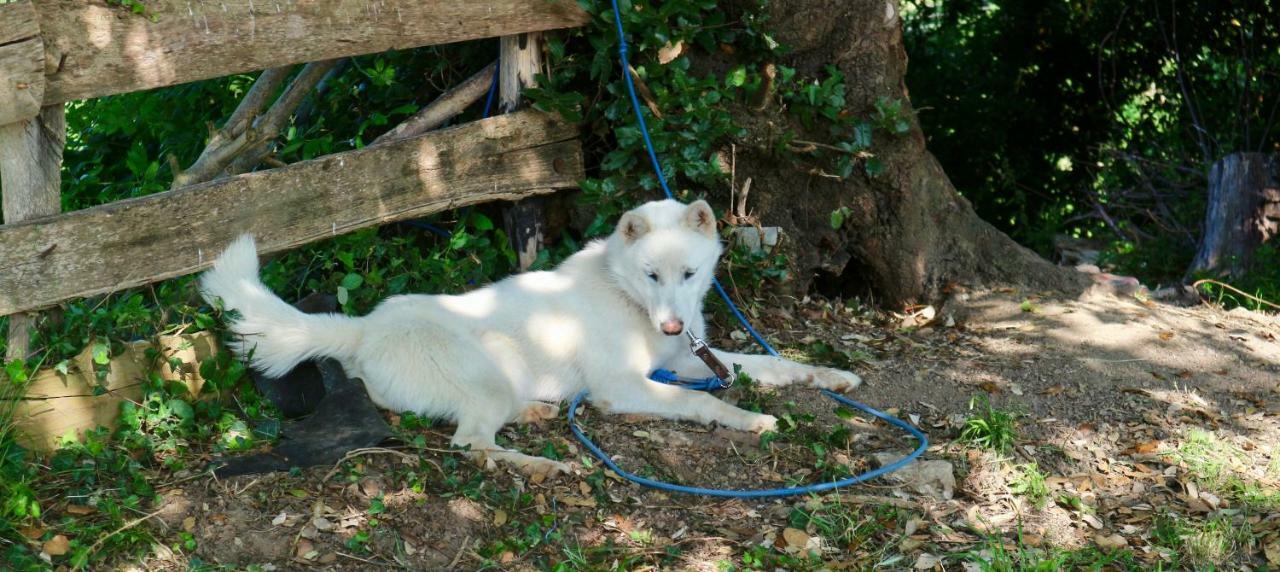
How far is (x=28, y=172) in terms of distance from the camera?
3.40 m

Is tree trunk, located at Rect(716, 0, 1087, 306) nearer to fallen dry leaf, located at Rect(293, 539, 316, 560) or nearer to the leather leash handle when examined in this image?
the leather leash handle

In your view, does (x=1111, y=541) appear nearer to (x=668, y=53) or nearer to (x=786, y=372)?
(x=786, y=372)

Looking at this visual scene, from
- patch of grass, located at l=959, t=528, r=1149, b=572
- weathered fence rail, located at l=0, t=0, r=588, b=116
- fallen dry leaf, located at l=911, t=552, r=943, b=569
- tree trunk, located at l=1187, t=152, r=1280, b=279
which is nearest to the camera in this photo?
patch of grass, located at l=959, t=528, r=1149, b=572

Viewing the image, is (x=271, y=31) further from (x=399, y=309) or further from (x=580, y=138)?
(x=580, y=138)

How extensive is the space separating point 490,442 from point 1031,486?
6.17 ft

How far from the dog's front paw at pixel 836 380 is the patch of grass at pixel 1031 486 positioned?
2.94ft

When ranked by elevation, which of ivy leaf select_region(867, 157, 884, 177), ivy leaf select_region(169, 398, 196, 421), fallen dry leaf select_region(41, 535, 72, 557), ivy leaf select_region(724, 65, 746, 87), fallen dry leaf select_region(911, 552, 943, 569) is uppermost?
ivy leaf select_region(724, 65, 746, 87)

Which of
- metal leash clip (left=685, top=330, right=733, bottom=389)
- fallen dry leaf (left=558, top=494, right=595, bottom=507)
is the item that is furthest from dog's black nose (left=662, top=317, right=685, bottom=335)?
fallen dry leaf (left=558, top=494, right=595, bottom=507)

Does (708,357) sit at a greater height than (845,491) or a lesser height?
greater

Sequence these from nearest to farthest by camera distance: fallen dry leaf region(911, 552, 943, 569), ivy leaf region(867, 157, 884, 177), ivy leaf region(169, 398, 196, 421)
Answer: fallen dry leaf region(911, 552, 943, 569) < ivy leaf region(169, 398, 196, 421) < ivy leaf region(867, 157, 884, 177)

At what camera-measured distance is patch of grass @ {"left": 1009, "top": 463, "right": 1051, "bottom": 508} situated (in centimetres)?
354

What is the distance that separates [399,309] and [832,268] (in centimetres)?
245

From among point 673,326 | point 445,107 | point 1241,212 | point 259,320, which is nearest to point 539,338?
point 673,326

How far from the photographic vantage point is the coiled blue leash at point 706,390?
3.55m
